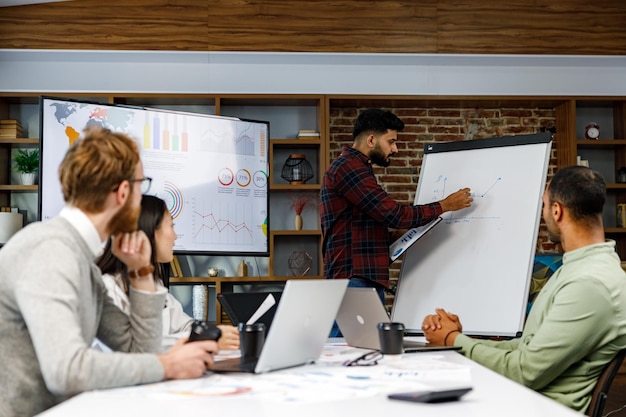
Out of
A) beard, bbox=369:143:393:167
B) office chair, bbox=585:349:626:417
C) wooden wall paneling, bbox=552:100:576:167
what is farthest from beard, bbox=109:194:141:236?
wooden wall paneling, bbox=552:100:576:167

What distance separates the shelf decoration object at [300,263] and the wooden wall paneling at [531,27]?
5.97 ft

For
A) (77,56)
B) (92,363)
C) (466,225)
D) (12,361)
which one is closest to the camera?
(92,363)

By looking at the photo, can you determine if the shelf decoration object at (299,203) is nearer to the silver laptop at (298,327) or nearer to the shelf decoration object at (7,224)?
the shelf decoration object at (7,224)

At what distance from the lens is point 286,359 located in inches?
68.8

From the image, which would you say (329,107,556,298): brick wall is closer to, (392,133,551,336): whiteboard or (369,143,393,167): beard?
(369,143,393,167): beard

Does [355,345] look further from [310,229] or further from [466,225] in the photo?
[310,229]

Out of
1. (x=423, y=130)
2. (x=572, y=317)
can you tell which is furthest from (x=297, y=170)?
(x=572, y=317)

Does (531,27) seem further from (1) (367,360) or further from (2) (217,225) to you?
(1) (367,360)

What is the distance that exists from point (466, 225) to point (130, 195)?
2.12 meters

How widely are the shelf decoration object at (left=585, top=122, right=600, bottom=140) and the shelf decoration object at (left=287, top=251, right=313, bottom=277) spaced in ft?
7.77

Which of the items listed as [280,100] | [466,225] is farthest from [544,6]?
[466,225]

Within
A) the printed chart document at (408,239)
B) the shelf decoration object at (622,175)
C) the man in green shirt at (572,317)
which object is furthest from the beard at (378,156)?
the shelf decoration object at (622,175)

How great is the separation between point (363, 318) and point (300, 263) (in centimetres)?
342

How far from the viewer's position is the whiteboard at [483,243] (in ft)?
10.8
